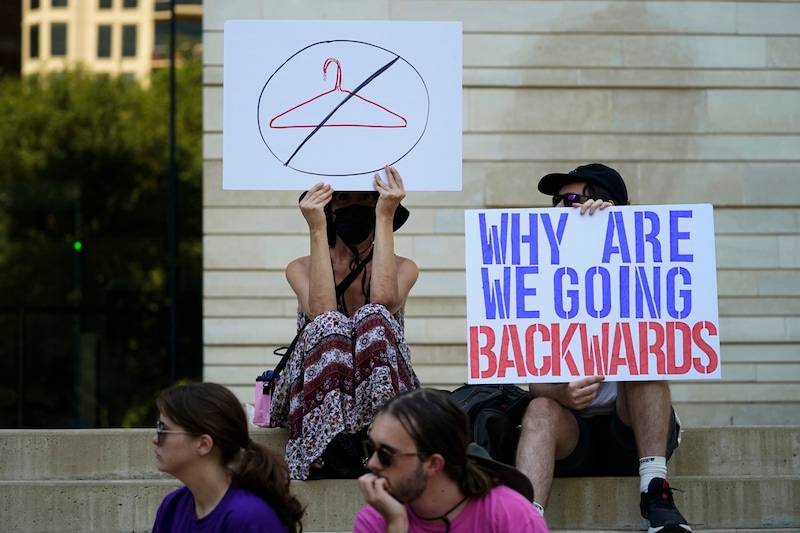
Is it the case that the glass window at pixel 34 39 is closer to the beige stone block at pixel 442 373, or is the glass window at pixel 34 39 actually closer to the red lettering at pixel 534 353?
the beige stone block at pixel 442 373

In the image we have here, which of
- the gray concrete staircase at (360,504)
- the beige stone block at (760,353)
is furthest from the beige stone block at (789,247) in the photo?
the gray concrete staircase at (360,504)

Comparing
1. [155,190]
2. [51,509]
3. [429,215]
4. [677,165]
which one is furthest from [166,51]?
[51,509]

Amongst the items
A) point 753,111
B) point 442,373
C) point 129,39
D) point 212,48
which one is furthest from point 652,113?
point 129,39

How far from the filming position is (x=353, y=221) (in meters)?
5.36

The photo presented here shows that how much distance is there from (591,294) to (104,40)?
7.45 metres

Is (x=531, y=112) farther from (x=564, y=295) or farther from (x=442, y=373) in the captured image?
(x=564, y=295)

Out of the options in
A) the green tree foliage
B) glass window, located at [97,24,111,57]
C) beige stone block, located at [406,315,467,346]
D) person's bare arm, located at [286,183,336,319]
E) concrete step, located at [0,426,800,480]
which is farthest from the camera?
glass window, located at [97,24,111,57]

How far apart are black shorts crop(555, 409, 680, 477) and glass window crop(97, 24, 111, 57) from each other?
7406 millimetres

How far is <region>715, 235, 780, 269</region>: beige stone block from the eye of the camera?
32.3 feet

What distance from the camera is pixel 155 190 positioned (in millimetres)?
10938

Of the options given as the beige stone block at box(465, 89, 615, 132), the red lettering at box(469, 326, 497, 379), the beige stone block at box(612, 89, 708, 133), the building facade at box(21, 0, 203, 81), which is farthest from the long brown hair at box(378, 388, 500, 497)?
the building facade at box(21, 0, 203, 81)

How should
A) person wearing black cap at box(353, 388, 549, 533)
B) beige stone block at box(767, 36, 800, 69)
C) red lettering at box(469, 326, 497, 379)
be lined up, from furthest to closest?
1. beige stone block at box(767, 36, 800, 69)
2. red lettering at box(469, 326, 497, 379)
3. person wearing black cap at box(353, 388, 549, 533)

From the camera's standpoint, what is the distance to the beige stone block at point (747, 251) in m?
9.84

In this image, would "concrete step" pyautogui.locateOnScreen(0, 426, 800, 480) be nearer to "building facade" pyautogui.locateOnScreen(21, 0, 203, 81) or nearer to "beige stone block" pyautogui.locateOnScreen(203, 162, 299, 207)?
"beige stone block" pyautogui.locateOnScreen(203, 162, 299, 207)
